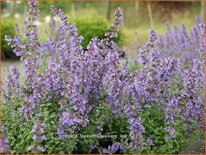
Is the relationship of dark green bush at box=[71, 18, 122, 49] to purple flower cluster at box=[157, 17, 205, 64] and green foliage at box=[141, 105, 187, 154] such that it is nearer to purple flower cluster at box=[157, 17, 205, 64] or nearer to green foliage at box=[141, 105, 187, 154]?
purple flower cluster at box=[157, 17, 205, 64]

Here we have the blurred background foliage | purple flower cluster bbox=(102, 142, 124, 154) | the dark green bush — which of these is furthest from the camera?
the blurred background foliage

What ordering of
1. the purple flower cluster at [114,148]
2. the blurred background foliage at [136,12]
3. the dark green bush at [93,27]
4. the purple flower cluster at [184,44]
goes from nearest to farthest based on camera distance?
the purple flower cluster at [114,148], the purple flower cluster at [184,44], the dark green bush at [93,27], the blurred background foliage at [136,12]

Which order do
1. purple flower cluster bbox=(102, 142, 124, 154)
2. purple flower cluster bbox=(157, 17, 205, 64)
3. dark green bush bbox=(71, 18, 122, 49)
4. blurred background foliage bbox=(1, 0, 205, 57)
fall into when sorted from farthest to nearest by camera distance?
blurred background foliage bbox=(1, 0, 205, 57) → dark green bush bbox=(71, 18, 122, 49) → purple flower cluster bbox=(157, 17, 205, 64) → purple flower cluster bbox=(102, 142, 124, 154)

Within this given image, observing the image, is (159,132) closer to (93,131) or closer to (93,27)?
(93,131)

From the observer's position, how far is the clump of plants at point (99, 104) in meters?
3.83

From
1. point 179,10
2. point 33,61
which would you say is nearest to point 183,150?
point 33,61

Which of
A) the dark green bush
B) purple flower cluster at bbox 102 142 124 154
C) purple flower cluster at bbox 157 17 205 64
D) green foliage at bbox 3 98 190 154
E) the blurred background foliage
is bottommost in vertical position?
purple flower cluster at bbox 102 142 124 154

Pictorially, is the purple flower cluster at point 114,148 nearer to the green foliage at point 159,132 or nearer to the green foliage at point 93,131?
the green foliage at point 93,131

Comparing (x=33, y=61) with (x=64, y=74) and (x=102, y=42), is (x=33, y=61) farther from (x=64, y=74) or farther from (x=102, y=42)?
(x=102, y=42)

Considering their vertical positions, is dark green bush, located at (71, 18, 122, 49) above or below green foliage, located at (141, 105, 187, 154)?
above

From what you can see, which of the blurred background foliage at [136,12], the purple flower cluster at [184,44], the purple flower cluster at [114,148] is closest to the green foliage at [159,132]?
the purple flower cluster at [114,148]

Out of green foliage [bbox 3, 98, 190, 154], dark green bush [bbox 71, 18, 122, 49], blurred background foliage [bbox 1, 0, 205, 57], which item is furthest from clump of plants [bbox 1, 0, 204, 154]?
blurred background foliage [bbox 1, 0, 205, 57]

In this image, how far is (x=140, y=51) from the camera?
4203 mm

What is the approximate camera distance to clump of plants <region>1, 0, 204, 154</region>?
3.83 meters
